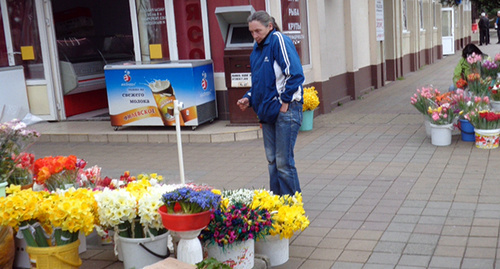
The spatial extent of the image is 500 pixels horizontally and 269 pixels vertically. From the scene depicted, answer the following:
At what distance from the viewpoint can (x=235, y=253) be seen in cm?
417

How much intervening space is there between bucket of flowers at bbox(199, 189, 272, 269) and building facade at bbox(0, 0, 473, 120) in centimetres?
594

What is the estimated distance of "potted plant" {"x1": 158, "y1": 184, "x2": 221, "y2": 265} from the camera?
386 centimetres

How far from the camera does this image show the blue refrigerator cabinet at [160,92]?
31.5ft

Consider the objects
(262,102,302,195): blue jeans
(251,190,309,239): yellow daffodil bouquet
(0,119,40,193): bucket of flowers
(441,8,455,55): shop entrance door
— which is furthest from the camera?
(441,8,455,55): shop entrance door

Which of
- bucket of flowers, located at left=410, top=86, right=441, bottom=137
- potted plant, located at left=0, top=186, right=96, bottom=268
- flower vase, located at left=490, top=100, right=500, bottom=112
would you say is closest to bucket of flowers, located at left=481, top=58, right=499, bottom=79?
flower vase, located at left=490, top=100, right=500, bottom=112

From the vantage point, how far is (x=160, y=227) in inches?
165

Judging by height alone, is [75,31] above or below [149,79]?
above

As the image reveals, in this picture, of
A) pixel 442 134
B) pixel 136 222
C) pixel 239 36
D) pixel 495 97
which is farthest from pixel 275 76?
pixel 495 97

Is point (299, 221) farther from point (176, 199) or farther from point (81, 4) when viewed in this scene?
point (81, 4)

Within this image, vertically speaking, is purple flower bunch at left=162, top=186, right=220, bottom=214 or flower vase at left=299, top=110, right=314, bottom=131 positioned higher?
purple flower bunch at left=162, top=186, right=220, bottom=214

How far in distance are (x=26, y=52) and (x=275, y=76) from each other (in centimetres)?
752

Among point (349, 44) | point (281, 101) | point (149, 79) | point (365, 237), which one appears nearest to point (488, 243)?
point (365, 237)

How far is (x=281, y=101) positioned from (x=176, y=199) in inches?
67.2

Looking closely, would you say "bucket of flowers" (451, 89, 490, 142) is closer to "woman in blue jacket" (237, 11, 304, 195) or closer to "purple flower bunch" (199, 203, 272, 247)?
"woman in blue jacket" (237, 11, 304, 195)
